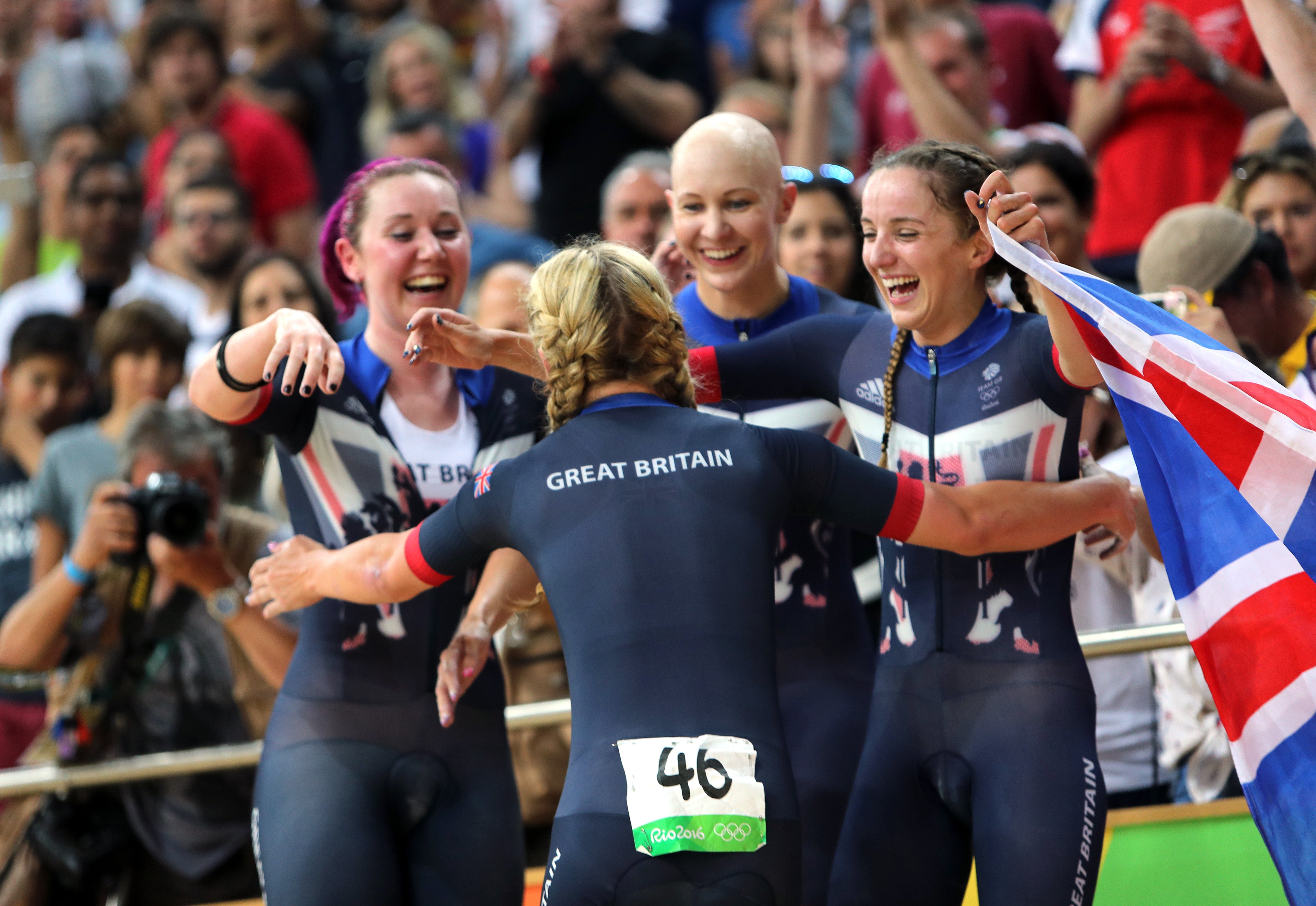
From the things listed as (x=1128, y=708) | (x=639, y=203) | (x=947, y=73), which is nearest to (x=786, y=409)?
(x=1128, y=708)

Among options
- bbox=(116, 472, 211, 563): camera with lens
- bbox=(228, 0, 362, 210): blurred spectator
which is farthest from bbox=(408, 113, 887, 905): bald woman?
bbox=(228, 0, 362, 210): blurred spectator

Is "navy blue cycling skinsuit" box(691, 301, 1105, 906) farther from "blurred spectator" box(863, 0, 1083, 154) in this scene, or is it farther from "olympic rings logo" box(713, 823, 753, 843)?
"blurred spectator" box(863, 0, 1083, 154)

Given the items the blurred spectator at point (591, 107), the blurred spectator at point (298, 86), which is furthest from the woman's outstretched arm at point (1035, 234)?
the blurred spectator at point (298, 86)

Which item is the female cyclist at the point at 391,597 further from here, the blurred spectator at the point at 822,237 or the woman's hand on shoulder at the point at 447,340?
the blurred spectator at the point at 822,237

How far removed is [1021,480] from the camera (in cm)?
338

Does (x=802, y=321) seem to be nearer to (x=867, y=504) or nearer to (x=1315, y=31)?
(x=867, y=504)

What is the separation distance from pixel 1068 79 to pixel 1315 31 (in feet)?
10.7

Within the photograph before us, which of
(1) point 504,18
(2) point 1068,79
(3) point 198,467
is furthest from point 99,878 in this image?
(1) point 504,18

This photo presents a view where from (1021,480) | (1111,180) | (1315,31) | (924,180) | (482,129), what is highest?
(482,129)

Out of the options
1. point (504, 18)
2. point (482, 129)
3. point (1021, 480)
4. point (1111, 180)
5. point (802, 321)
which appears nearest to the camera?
point (1021, 480)

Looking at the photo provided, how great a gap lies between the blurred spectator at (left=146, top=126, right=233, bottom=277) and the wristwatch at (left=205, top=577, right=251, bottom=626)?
3.23 meters

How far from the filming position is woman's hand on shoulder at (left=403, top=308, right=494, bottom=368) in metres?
3.36

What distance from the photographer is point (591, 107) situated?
7.57m

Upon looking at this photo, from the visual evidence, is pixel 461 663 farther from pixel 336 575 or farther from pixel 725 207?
pixel 725 207
